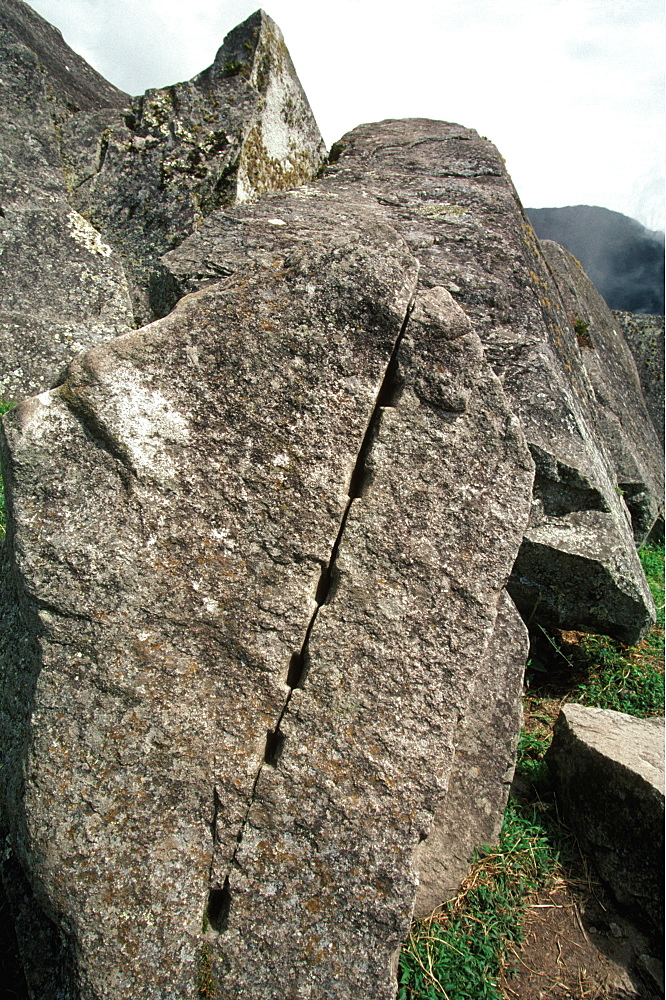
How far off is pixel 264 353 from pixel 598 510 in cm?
213

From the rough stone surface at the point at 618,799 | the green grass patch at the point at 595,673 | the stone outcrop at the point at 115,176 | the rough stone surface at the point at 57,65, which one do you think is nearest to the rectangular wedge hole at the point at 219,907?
the rough stone surface at the point at 618,799

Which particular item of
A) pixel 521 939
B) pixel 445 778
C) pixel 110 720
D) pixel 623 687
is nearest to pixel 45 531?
pixel 110 720

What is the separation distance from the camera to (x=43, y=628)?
1.88 m

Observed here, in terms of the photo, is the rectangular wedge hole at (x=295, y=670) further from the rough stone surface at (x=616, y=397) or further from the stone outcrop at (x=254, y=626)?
the rough stone surface at (x=616, y=397)

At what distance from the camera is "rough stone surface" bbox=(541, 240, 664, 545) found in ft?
17.8

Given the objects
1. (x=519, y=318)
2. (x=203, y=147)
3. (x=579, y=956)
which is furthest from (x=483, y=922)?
(x=203, y=147)

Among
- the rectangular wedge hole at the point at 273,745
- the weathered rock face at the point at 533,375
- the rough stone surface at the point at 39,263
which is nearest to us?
the rectangular wedge hole at the point at 273,745

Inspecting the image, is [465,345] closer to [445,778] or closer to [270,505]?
[270,505]

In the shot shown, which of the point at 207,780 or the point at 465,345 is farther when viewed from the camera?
the point at 465,345

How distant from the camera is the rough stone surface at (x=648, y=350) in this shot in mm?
8242

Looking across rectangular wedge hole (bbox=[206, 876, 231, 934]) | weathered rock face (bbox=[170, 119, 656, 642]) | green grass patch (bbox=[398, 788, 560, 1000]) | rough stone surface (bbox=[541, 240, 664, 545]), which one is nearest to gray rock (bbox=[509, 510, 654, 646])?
weathered rock face (bbox=[170, 119, 656, 642])

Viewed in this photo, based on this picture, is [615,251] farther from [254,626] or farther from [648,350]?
[254,626]

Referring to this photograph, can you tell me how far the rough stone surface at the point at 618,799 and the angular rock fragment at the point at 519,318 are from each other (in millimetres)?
725

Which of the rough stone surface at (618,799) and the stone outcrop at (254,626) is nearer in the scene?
the stone outcrop at (254,626)
